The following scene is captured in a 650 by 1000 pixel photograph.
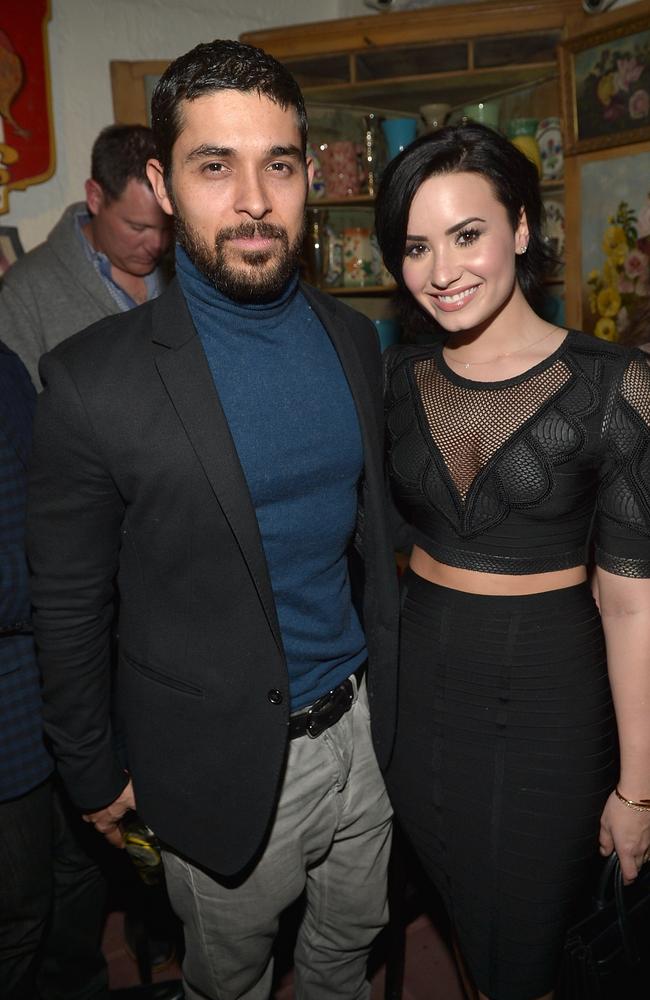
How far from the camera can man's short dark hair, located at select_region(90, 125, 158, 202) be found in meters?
2.43

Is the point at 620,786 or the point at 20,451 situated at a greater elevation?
the point at 20,451

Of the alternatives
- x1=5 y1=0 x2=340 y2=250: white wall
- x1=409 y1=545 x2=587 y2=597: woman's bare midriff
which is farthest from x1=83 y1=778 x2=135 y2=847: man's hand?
x1=5 y1=0 x2=340 y2=250: white wall

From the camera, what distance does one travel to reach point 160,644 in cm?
135

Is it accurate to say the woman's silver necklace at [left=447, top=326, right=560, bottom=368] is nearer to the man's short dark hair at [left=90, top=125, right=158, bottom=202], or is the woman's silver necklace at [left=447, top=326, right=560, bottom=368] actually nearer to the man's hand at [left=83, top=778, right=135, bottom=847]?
the man's hand at [left=83, top=778, right=135, bottom=847]

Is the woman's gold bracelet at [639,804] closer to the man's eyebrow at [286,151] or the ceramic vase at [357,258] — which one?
the man's eyebrow at [286,151]

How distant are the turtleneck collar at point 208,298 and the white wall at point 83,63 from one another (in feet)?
Answer: 6.20

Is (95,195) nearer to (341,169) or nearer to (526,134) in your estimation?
(341,169)

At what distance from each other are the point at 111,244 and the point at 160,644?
5.24ft

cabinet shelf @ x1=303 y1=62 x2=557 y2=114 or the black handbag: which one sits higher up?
cabinet shelf @ x1=303 y1=62 x2=557 y2=114

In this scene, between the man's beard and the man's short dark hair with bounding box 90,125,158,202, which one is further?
the man's short dark hair with bounding box 90,125,158,202

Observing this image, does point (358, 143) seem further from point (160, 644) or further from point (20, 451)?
point (160, 644)

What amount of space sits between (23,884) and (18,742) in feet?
0.99

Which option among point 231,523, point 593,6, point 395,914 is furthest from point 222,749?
point 593,6

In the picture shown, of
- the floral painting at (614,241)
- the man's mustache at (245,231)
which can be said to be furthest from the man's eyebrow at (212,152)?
the floral painting at (614,241)
